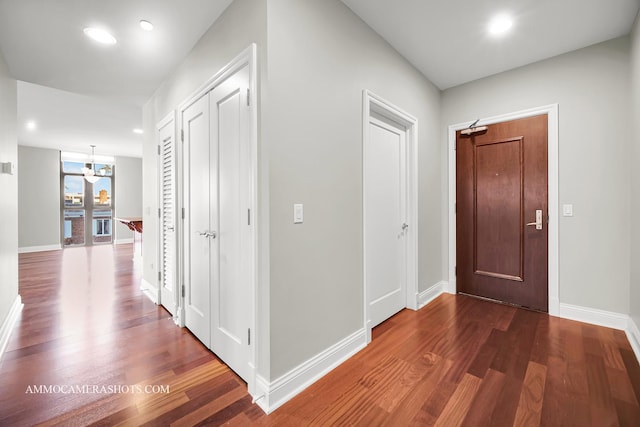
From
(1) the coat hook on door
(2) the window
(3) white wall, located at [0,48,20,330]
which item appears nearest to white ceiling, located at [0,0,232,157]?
(3) white wall, located at [0,48,20,330]

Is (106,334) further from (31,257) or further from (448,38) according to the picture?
A: (31,257)

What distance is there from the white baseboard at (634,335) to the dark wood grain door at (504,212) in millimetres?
582

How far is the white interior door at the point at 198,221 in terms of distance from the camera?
2.19 meters

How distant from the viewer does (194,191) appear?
2395 mm

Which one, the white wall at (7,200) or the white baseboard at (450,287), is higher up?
the white wall at (7,200)

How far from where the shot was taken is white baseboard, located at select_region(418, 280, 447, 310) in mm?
3038

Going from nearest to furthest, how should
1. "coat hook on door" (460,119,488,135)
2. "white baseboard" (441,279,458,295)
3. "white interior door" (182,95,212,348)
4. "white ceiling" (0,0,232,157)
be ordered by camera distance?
"white ceiling" (0,0,232,157)
"white interior door" (182,95,212,348)
"coat hook on door" (460,119,488,135)
"white baseboard" (441,279,458,295)

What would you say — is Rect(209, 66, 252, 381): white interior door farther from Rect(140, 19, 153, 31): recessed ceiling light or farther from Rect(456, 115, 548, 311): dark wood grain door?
Rect(456, 115, 548, 311): dark wood grain door

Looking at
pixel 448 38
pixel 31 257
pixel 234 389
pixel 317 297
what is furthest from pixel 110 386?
pixel 31 257

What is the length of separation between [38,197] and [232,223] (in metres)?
8.27

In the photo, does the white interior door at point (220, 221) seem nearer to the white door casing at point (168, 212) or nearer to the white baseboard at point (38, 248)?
the white door casing at point (168, 212)

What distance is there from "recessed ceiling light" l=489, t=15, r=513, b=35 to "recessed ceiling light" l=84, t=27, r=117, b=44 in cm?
317

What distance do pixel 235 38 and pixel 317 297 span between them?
1.83 m

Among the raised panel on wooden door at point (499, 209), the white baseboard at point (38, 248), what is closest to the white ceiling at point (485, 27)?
the raised panel on wooden door at point (499, 209)
